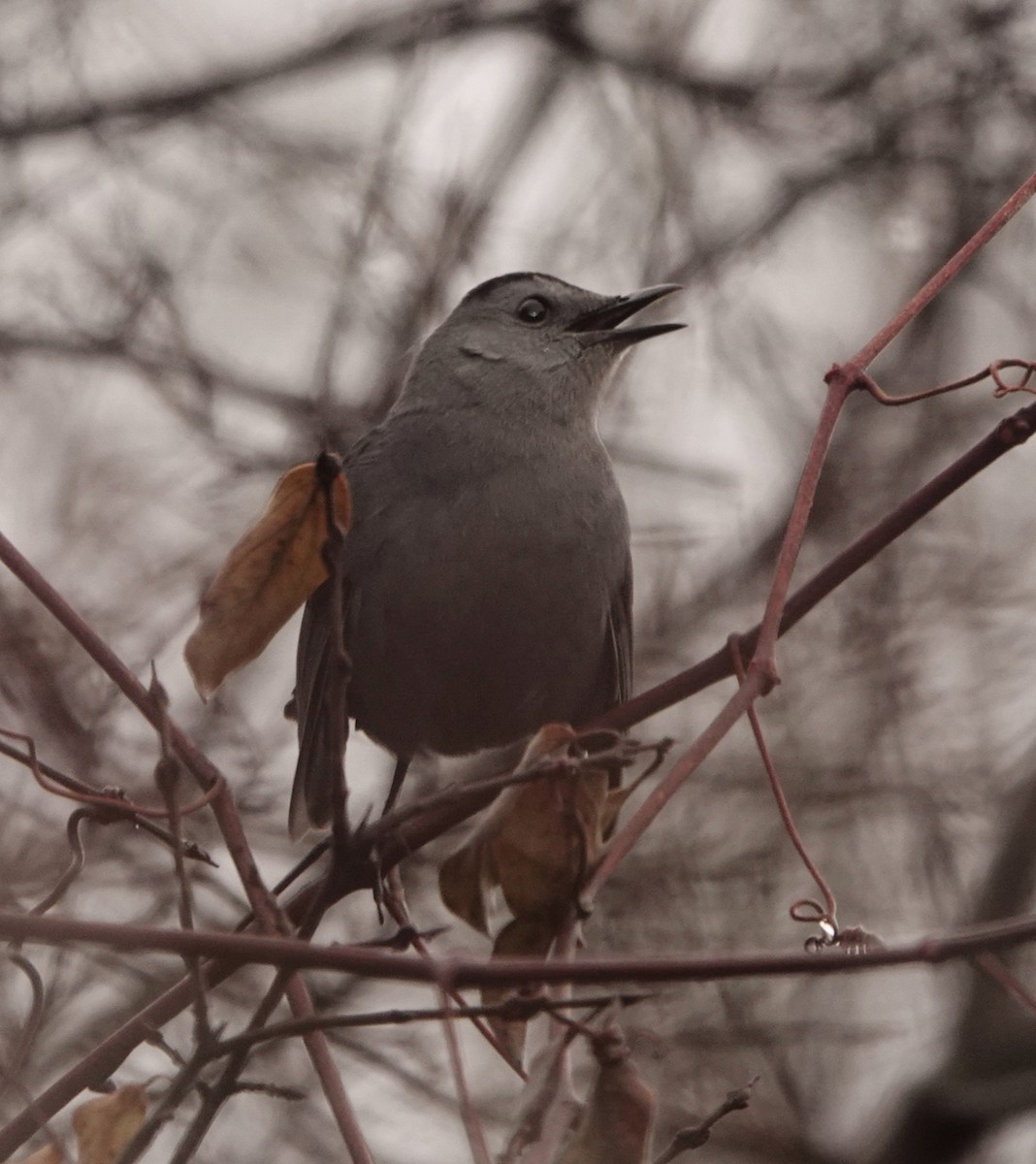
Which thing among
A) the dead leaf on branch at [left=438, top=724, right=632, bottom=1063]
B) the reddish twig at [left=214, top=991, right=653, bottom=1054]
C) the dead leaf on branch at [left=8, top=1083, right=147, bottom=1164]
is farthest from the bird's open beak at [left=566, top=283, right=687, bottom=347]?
the reddish twig at [left=214, top=991, right=653, bottom=1054]

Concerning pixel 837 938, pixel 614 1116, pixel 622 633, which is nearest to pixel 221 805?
pixel 614 1116

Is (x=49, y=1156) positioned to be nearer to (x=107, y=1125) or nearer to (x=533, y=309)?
(x=107, y=1125)

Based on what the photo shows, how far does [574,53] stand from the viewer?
7207 mm

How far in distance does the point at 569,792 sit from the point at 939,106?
5.61 meters

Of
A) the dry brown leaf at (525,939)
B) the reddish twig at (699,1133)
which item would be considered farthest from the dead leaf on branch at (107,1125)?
the reddish twig at (699,1133)

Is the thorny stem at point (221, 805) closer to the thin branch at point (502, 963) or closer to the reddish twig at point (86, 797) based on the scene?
the reddish twig at point (86, 797)

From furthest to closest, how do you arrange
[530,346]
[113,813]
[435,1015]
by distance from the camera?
1. [530,346]
2. [113,813]
3. [435,1015]

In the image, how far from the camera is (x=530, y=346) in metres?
5.32

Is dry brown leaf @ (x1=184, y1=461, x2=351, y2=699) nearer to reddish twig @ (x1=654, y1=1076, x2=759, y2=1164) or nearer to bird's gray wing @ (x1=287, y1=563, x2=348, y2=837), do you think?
reddish twig @ (x1=654, y1=1076, x2=759, y2=1164)

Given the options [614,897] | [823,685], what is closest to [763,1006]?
[614,897]

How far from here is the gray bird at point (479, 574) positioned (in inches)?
181

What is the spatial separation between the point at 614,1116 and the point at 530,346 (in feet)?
11.7

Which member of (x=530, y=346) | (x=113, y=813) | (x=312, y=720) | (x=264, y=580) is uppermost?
(x=530, y=346)

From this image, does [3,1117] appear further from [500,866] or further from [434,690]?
[500,866]
